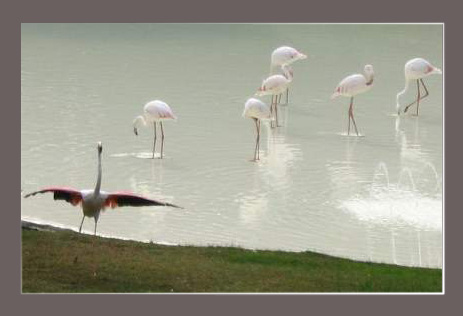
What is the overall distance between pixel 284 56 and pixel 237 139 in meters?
A: 1.44

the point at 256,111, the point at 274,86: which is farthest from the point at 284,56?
the point at 256,111

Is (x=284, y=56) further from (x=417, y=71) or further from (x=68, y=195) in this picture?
(x=68, y=195)

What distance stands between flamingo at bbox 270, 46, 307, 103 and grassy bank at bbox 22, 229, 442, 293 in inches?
147

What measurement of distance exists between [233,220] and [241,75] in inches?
135

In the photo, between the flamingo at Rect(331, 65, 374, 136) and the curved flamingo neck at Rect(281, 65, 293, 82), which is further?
the curved flamingo neck at Rect(281, 65, 293, 82)

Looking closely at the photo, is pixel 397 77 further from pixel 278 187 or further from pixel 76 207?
pixel 76 207

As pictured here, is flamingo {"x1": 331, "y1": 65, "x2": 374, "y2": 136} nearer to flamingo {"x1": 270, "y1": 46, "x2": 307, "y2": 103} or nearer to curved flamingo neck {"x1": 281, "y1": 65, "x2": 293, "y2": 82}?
flamingo {"x1": 270, "y1": 46, "x2": 307, "y2": 103}

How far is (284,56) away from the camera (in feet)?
60.5

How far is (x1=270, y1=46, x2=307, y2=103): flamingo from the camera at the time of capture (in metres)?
18.0

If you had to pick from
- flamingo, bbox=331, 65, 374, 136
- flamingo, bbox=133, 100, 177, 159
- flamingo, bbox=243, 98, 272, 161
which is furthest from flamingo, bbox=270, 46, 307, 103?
flamingo, bbox=133, 100, 177, 159

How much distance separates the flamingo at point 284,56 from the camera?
59.2 feet

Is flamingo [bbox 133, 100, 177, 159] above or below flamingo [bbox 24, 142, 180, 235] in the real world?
above

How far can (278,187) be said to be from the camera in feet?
53.6

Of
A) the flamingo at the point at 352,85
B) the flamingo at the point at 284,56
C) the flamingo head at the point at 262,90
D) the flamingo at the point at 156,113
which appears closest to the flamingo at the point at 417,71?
the flamingo at the point at 352,85
